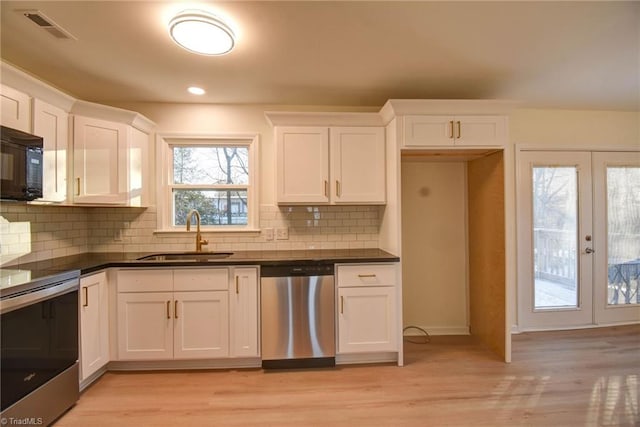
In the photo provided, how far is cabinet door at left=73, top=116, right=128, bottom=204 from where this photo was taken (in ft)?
7.90

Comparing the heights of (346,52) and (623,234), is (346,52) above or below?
above

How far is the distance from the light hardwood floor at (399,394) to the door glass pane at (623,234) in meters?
0.97

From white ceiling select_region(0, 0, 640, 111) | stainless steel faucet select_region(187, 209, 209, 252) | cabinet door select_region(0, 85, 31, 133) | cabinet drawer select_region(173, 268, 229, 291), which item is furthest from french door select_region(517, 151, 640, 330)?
cabinet door select_region(0, 85, 31, 133)

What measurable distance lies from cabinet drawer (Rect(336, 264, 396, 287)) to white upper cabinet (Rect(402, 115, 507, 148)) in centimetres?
108

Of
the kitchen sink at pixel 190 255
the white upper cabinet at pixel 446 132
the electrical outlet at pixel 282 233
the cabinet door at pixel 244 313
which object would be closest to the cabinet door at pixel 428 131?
the white upper cabinet at pixel 446 132

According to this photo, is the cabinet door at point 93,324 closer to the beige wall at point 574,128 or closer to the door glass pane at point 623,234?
the beige wall at point 574,128

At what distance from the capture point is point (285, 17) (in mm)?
→ 1701

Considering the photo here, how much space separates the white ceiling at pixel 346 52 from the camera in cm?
165

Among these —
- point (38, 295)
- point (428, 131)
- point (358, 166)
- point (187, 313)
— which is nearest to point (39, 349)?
point (38, 295)

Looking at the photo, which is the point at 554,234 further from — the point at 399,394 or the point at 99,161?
the point at 99,161

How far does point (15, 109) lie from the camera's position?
1893 mm

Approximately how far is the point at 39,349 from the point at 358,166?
2633 mm

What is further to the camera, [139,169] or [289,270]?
[139,169]

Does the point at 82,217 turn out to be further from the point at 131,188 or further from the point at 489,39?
the point at 489,39
